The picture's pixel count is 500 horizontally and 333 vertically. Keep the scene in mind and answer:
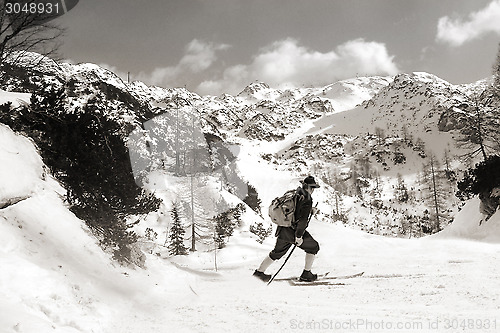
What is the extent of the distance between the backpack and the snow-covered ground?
4.23 ft

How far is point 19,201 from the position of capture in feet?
18.5

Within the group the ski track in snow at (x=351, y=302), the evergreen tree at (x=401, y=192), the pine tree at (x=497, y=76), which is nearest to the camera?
the ski track in snow at (x=351, y=302)

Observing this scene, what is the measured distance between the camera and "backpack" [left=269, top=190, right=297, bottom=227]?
6.68 metres

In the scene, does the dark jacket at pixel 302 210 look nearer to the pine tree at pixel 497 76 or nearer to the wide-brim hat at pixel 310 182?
the wide-brim hat at pixel 310 182

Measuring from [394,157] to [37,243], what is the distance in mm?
173535

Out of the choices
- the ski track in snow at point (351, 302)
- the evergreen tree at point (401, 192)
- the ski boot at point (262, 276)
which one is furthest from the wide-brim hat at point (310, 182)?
the evergreen tree at point (401, 192)

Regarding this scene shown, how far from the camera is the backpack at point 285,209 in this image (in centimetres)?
668

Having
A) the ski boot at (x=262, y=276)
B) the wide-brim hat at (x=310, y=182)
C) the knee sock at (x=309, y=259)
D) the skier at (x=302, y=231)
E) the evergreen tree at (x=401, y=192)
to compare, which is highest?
the evergreen tree at (x=401, y=192)

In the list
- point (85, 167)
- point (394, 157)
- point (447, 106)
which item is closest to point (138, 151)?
point (85, 167)

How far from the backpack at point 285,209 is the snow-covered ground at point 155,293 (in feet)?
4.23

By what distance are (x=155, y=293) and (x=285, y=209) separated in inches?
116

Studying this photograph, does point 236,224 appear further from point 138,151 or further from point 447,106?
point 447,106

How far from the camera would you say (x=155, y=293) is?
606cm

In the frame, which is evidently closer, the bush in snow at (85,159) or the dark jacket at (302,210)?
the dark jacket at (302,210)
